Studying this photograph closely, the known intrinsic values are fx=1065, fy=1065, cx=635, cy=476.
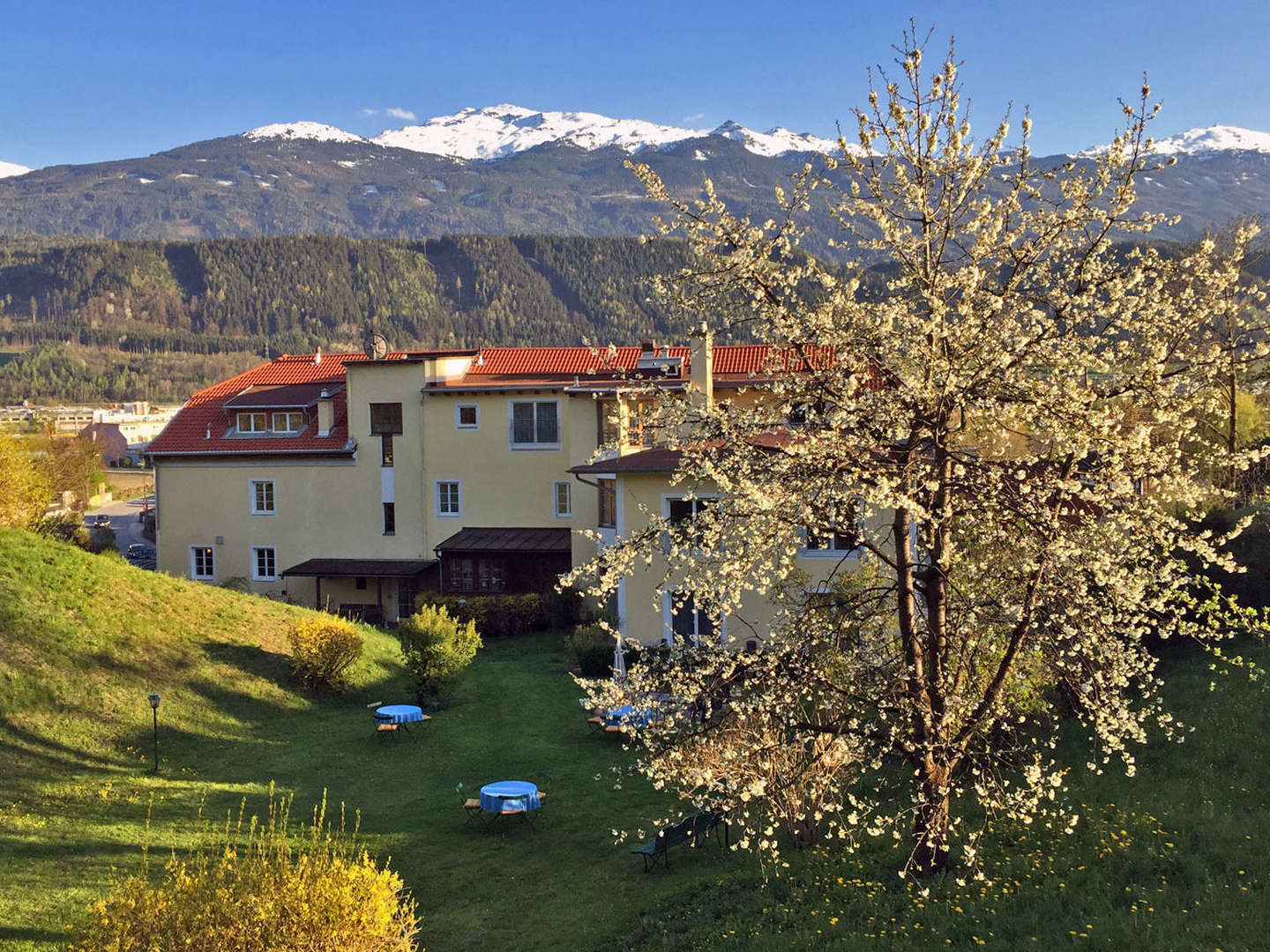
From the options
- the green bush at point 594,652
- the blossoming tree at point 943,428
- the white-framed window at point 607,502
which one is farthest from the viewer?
the white-framed window at point 607,502

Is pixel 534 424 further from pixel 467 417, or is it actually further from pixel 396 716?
pixel 396 716

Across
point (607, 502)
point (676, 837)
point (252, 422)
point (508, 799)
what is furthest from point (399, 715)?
point (252, 422)

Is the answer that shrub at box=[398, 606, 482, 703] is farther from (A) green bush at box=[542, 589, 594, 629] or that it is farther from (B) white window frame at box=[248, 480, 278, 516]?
Answer: (B) white window frame at box=[248, 480, 278, 516]

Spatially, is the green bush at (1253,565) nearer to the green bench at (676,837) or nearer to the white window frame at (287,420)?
the green bench at (676,837)

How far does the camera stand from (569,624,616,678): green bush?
28.6m

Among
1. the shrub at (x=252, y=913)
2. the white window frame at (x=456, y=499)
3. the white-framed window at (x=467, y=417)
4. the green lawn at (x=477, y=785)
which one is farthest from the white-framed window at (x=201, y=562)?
the shrub at (x=252, y=913)

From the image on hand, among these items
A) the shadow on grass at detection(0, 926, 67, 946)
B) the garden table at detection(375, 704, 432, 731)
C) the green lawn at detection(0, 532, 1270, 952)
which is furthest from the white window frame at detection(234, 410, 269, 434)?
the shadow on grass at detection(0, 926, 67, 946)

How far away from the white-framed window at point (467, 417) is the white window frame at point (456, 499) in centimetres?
209

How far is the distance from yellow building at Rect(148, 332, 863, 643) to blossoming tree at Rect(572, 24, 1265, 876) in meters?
25.2

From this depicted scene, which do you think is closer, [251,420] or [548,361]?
[548,361]

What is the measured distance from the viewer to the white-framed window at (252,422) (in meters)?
43.5

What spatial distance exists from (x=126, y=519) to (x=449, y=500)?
47246 mm

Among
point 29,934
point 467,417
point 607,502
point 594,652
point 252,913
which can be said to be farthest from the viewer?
point 467,417

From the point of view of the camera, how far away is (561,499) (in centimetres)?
3947
